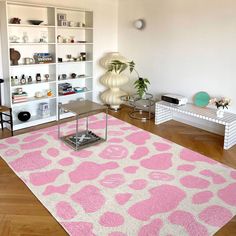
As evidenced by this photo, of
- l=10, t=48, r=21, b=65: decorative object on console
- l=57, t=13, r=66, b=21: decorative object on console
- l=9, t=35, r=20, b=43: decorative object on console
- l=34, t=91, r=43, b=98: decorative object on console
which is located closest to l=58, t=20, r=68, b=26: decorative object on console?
l=57, t=13, r=66, b=21: decorative object on console

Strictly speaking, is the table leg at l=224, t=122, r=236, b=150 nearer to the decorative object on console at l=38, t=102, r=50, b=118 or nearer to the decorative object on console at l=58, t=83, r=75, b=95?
the decorative object on console at l=58, t=83, r=75, b=95

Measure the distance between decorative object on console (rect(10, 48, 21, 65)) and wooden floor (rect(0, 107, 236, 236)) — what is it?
3.45ft

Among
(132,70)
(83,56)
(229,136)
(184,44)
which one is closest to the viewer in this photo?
(229,136)

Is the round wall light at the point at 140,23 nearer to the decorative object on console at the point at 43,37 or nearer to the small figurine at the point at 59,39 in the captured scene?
the small figurine at the point at 59,39

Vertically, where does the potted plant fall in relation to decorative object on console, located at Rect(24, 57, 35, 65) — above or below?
below

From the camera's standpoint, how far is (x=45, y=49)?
14.7ft

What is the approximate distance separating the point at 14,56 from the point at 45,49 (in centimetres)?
61

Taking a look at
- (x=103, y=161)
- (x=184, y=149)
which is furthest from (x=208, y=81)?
(x=103, y=161)

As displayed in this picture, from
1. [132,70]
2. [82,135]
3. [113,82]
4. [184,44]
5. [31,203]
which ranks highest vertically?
[184,44]

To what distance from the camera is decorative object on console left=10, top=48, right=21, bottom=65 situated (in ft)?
13.1

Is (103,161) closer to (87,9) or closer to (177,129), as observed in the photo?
(177,129)

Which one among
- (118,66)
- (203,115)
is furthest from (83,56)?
(203,115)

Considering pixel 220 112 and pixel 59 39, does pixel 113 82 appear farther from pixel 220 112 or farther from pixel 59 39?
pixel 220 112

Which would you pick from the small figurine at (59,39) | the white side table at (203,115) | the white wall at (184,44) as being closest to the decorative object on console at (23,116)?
the small figurine at (59,39)
